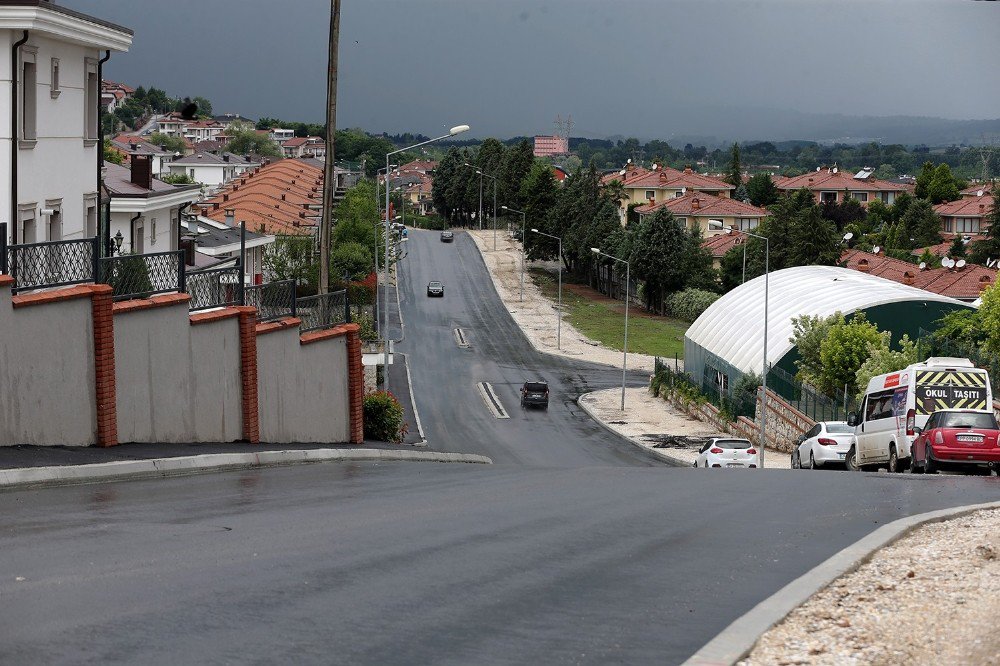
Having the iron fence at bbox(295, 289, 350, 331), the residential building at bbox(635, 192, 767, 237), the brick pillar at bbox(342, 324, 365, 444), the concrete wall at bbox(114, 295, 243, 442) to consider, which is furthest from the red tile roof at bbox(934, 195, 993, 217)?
the concrete wall at bbox(114, 295, 243, 442)

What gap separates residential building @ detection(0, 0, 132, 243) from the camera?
2611 centimetres

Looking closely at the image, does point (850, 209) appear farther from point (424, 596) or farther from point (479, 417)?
point (424, 596)

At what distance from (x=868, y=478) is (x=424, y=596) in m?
14.2

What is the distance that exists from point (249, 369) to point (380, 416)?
965cm

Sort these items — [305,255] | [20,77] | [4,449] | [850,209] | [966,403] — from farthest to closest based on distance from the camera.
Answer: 1. [850,209]
2. [305,255]
3. [966,403]
4. [20,77]
5. [4,449]

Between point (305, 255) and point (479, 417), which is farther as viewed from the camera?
point (305, 255)

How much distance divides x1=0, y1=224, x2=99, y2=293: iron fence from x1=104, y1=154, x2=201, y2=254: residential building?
22.1 m

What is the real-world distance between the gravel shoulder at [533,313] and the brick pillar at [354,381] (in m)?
53.6

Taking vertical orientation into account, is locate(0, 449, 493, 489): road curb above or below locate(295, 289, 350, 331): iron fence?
below

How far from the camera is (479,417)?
6625 centimetres

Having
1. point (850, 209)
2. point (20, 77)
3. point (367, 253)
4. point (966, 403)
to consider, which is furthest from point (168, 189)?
point (850, 209)

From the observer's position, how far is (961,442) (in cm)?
2603

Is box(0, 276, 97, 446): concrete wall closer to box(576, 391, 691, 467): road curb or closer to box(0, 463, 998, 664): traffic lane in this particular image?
box(0, 463, 998, 664): traffic lane

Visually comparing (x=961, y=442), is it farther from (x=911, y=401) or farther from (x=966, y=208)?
(x=966, y=208)
